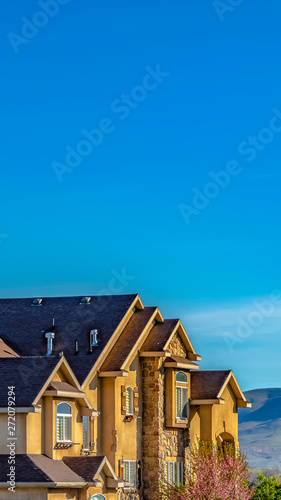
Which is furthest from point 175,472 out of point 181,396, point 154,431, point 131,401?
point 131,401

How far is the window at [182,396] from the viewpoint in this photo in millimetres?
52781

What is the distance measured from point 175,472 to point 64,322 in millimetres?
9090

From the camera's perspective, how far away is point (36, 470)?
41.3m

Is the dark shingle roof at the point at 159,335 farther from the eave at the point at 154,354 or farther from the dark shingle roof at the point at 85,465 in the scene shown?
the dark shingle roof at the point at 85,465

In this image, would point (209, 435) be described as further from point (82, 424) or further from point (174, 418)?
point (82, 424)

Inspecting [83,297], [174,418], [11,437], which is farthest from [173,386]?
[11,437]

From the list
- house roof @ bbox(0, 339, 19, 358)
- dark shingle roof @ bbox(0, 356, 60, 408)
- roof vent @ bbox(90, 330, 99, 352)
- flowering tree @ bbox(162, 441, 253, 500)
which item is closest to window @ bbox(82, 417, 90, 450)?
roof vent @ bbox(90, 330, 99, 352)

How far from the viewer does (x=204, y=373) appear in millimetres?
55625

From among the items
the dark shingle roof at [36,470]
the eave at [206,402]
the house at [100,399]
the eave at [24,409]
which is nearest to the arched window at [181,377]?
the house at [100,399]

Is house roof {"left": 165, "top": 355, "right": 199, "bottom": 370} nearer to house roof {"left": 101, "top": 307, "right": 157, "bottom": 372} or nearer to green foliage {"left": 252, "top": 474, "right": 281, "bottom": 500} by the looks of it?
house roof {"left": 101, "top": 307, "right": 157, "bottom": 372}

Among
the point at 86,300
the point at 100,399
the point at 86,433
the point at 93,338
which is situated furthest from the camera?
the point at 86,300

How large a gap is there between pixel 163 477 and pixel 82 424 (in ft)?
21.8

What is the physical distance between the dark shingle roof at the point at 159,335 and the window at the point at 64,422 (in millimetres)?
7636

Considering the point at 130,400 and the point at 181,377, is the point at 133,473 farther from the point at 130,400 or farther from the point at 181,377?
the point at 181,377
